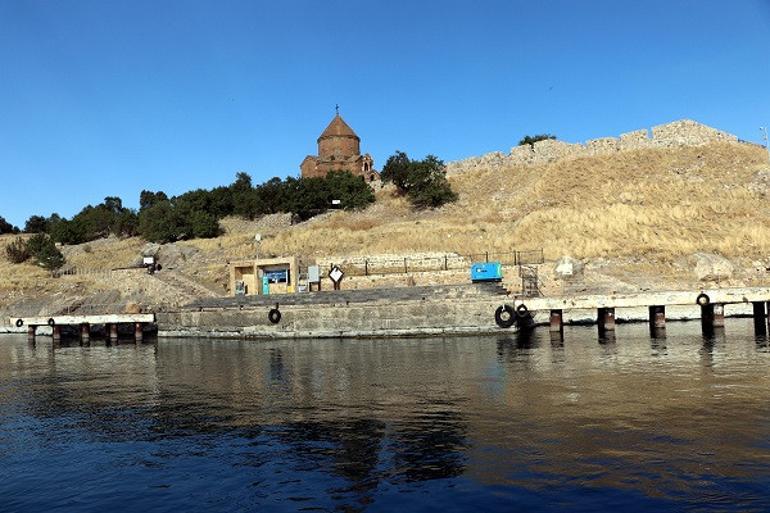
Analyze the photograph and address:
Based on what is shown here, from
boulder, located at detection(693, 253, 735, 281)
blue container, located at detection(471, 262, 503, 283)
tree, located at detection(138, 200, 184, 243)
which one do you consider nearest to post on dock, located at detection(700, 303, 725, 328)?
boulder, located at detection(693, 253, 735, 281)

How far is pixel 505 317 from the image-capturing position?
113 feet

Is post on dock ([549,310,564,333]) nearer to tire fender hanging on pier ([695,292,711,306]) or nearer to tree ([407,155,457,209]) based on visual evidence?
tire fender hanging on pier ([695,292,711,306])

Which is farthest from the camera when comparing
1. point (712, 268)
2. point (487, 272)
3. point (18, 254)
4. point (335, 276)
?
point (18, 254)

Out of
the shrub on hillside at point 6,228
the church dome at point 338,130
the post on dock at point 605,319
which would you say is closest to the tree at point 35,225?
Answer: the shrub on hillside at point 6,228

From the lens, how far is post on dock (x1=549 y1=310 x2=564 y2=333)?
114ft

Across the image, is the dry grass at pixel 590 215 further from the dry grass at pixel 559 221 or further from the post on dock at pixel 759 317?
the post on dock at pixel 759 317

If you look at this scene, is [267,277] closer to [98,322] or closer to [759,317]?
[98,322]

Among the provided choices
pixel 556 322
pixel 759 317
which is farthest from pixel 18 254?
pixel 759 317

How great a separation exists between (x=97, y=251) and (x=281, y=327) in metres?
51.1

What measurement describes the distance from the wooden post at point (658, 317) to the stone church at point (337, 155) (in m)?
66.9

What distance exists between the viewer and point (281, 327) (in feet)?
129

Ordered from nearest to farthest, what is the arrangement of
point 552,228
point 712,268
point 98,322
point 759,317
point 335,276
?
1. point 759,317
2. point 712,268
3. point 335,276
4. point 98,322
5. point 552,228

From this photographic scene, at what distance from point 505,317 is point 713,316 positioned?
11.3 metres

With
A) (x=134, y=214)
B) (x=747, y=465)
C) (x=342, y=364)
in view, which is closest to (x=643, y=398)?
(x=747, y=465)
